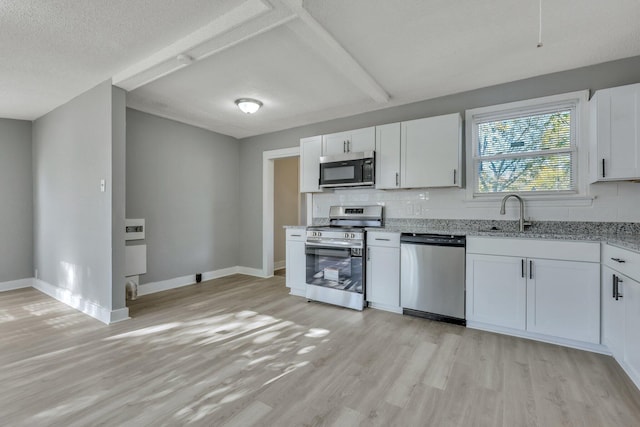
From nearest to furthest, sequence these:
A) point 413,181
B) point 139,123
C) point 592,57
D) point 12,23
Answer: point 12,23 → point 592,57 → point 413,181 → point 139,123

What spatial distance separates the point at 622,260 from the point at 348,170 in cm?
263

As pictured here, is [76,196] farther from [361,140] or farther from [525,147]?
[525,147]

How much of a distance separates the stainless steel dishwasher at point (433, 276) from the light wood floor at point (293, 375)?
0.54 ft

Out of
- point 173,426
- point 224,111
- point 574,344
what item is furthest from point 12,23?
point 574,344

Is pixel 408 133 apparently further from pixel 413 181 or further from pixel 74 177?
pixel 74 177

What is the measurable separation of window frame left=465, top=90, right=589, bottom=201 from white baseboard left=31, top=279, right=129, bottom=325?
3947mm

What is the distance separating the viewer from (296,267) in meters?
4.00

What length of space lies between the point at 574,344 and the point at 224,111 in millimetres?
4499

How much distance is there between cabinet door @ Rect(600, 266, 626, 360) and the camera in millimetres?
2039

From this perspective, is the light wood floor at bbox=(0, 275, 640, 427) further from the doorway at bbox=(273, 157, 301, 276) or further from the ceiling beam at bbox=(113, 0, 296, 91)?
the doorway at bbox=(273, 157, 301, 276)

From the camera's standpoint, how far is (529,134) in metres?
3.10

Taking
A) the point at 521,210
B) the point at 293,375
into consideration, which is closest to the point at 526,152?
the point at 521,210

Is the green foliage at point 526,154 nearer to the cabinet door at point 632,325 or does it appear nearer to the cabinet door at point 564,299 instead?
the cabinet door at point 564,299

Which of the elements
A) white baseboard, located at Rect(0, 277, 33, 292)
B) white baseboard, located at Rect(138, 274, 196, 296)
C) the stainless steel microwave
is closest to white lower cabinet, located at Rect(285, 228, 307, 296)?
the stainless steel microwave
